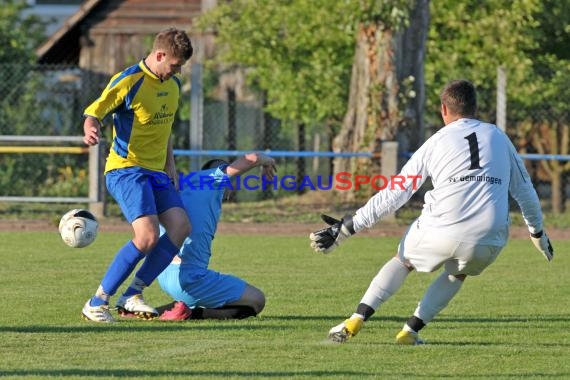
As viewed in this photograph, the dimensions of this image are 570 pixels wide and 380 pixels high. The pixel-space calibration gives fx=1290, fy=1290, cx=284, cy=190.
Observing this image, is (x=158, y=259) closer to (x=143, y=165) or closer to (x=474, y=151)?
(x=143, y=165)

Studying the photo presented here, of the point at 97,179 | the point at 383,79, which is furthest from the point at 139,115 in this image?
the point at 383,79

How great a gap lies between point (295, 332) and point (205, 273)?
0.89 m

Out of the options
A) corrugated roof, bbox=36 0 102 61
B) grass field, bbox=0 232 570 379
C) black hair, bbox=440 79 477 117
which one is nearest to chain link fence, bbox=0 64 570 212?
corrugated roof, bbox=36 0 102 61

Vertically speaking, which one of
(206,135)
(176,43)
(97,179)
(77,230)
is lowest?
(97,179)

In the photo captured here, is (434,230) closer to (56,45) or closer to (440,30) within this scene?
(440,30)

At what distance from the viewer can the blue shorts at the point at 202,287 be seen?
865 cm

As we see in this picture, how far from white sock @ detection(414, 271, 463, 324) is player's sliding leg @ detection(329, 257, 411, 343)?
0.77 ft

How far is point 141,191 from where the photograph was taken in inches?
337

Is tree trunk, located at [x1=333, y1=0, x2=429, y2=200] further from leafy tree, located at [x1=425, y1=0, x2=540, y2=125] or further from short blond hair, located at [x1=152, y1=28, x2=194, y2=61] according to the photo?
short blond hair, located at [x1=152, y1=28, x2=194, y2=61]

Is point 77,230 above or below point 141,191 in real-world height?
below

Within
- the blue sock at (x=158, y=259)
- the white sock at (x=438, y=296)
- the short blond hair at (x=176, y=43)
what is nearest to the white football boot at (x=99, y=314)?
the blue sock at (x=158, y=259)

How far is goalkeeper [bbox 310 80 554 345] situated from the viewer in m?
7.24

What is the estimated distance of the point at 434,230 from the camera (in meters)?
7.28

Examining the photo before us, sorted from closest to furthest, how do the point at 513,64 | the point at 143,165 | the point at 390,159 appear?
the point at 143,165 < the point at 390,159 < the point at 513,64
